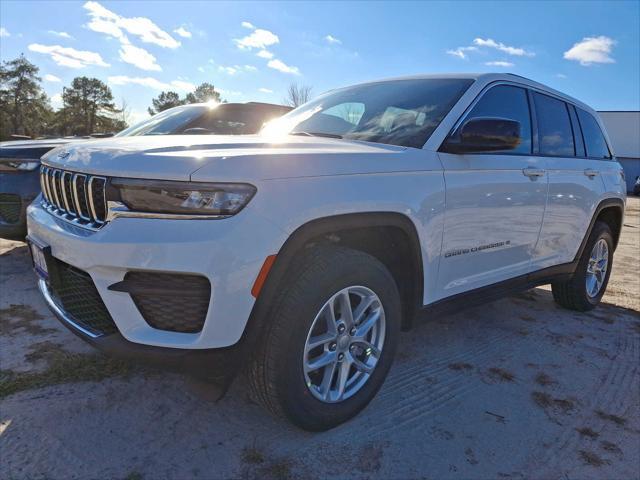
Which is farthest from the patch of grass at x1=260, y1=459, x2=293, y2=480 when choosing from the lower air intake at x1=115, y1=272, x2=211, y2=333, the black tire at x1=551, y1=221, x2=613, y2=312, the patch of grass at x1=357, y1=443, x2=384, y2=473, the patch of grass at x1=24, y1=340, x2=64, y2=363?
the black tire at x1=551, y1=221, x2=613, y2=312

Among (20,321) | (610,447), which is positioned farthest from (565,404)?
(20,321)

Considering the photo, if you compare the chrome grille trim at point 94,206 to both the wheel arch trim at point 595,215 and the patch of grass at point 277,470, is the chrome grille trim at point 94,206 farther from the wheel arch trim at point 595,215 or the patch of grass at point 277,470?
the wheel arch trim at point 595,215

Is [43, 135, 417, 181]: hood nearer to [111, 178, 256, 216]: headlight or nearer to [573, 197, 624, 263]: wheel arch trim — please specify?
[111, 178, 256, 216]: headlight

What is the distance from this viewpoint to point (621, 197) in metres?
4.55

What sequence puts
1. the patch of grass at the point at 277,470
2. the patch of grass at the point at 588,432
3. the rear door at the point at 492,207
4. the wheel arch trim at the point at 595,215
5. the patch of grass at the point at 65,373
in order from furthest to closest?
the wheel arch trim at the point at 595,215
the rear door at the point at 492,207
the patch of grass at the point at 65,373
the patch of grass at the point at 588,432
the patch of grass at the point at 277,470

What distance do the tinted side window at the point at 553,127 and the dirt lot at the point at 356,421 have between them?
1550mm

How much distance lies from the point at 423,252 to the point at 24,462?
2.05 meters

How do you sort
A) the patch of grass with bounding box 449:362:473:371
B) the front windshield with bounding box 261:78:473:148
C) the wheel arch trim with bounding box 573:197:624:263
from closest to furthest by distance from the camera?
1. the front windshield with bounding box 261:78:473:148
2. the patch of grass with bounding box 449:362:473:371
3. the wheel arch trim with bounding box 573:197:624:263

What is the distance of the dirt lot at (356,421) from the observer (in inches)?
80.8

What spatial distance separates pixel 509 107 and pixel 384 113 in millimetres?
953

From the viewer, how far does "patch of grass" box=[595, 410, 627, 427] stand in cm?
257

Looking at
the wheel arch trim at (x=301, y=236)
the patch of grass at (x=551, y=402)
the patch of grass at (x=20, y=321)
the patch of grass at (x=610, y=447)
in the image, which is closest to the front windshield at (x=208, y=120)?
the patch of grass at (x=20, y=321)

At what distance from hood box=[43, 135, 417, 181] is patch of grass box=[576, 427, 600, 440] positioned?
5.54 feet

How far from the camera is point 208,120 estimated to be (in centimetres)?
567
